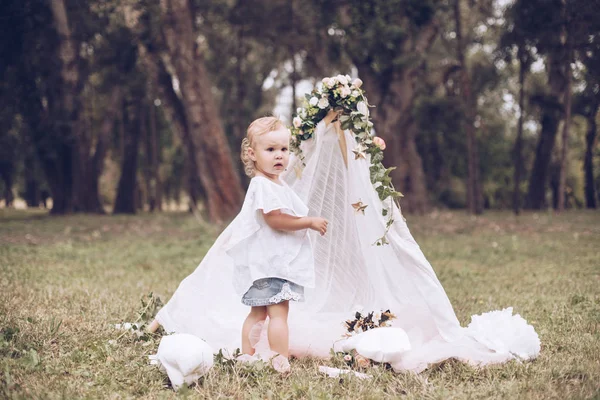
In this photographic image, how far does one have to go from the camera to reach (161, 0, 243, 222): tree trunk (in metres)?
13.4

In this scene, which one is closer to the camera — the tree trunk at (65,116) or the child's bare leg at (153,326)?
the child's bare leg at (153,326)

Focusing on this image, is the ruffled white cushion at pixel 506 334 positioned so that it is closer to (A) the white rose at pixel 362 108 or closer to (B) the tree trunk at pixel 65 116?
(A) the white rose at pixel 362 108

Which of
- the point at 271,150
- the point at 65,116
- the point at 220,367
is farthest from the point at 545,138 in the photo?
the point at 220,367

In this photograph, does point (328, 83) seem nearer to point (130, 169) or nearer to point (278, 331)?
point (278, 331)

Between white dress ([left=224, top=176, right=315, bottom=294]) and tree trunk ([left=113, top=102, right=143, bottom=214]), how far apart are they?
801 inches

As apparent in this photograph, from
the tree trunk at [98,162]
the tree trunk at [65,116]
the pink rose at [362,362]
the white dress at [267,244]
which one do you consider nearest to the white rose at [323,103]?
the white dress at [267,244]

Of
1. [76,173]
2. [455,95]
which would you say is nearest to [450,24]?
[455,95]

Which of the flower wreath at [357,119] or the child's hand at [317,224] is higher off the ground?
the flower wreath at [357,119]

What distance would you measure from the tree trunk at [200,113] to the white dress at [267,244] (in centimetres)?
1000

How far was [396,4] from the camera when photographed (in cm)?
1480

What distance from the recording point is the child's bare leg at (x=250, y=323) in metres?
3.71

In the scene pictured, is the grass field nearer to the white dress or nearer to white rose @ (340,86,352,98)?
the white dress

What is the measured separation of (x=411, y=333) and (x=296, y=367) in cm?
86

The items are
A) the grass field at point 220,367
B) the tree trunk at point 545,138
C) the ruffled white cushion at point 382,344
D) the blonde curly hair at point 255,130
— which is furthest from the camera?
the tree trunk at point 545,138
